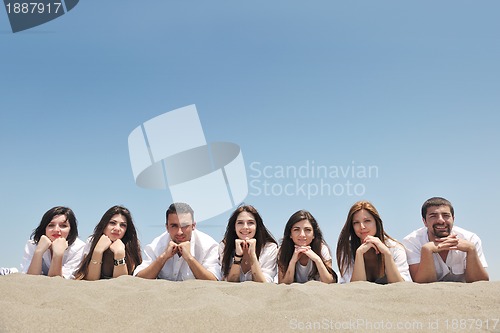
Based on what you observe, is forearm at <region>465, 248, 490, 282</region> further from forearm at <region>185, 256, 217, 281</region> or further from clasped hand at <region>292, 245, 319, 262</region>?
Result: forearm at <region>185, 256, 217, 281</region>

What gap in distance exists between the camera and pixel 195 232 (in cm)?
792

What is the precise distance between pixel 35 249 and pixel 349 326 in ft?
19.2

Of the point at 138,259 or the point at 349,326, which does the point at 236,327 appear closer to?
the point at 349,326

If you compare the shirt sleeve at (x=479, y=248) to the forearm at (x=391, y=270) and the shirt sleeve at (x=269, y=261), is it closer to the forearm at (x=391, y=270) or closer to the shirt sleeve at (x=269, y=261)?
the forearm at (x=391, y=270)

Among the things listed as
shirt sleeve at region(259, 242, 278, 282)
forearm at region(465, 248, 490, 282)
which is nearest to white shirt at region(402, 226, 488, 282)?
forearm at region(465, 248, 490, 282)

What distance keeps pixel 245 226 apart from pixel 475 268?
11.2 ft

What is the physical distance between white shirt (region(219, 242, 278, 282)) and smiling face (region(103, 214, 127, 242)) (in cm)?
163

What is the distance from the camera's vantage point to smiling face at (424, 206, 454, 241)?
23.3 ft

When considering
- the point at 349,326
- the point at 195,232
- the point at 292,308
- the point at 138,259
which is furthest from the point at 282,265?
the point at 349,326

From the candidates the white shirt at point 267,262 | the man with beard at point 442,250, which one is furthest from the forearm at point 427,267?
the white shirt at point 267,262

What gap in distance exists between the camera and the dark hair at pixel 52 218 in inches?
309

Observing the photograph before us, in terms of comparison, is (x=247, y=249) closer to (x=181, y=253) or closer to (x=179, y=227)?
(x=181, y=253)

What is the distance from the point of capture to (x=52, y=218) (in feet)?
25.6

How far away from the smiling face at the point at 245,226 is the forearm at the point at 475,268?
3198mm
